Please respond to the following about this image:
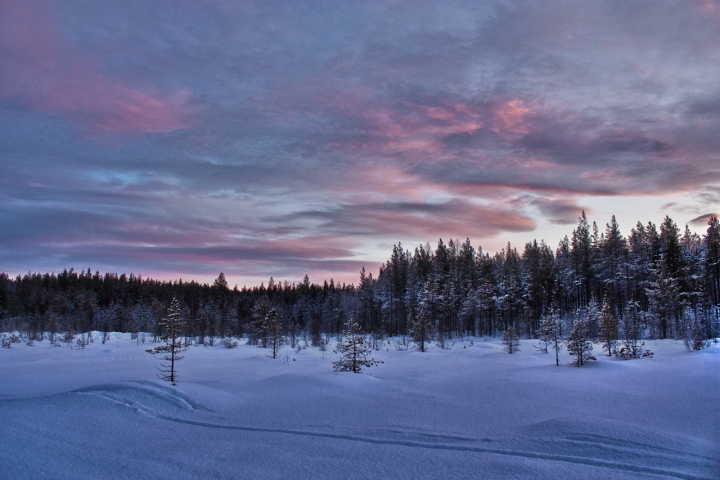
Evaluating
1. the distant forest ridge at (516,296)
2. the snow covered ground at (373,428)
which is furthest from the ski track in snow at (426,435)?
the distant forest ridge at (516,296)

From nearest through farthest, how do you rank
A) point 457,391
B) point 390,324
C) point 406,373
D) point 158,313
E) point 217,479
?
point 217,479 < point 457,391 < point 406,373 < point 158,313 < point 390,324

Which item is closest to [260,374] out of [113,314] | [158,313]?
[158,313]

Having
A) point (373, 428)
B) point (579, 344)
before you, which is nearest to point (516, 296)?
point (579, 344)

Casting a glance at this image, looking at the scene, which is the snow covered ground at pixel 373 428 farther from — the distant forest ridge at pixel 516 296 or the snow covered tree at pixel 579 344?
the distant forest ridge at pixel 516 296

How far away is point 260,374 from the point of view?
16.5 meters

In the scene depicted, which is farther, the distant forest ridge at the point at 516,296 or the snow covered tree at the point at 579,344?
the distant forest ridge at the point at 516,296

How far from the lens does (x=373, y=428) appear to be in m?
7.92

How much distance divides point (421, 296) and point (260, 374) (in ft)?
162

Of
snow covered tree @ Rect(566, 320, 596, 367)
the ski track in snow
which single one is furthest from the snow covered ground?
snow covered tree @ Rect(566, 320, 596, 367)

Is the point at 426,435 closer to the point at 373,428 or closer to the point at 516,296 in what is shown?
the point at 373,428

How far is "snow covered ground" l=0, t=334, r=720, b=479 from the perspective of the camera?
5895 mm

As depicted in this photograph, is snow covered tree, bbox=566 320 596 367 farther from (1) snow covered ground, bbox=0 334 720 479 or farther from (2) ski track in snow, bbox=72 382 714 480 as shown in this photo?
(2) ski track in snow, bbox=72 382 714 480

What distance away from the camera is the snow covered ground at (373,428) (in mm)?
5895

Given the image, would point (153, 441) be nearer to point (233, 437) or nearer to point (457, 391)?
point (233, 437)
